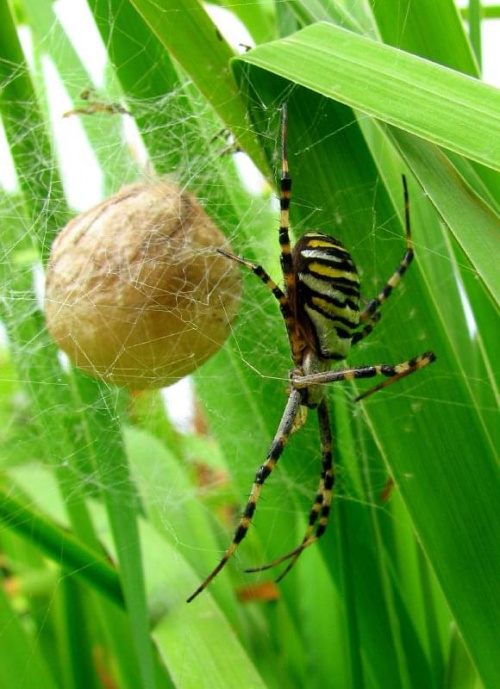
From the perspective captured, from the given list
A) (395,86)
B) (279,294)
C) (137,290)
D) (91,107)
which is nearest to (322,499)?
(279,294)

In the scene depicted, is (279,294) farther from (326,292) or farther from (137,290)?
(137,290)

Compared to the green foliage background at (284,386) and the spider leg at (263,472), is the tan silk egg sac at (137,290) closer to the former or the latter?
the green foliage background at (284,386)

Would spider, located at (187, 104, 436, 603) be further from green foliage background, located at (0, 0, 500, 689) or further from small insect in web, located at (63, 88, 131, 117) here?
small insect in web, located at (63, 88, 131, 117)

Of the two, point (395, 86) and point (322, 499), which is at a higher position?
point (395, 86)

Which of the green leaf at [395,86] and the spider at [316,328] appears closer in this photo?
the green leaf at [395,86]

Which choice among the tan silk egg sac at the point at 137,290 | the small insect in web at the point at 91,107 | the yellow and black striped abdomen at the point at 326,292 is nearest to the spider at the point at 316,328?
the yellow and black striped abdomen at the point at 326,292

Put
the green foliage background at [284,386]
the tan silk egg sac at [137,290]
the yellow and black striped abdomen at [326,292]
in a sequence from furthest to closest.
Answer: the yellow and black striped abdomen at [326,292]
the tan silk egg sac at [137,290]
the green foliage background at [284,386]
